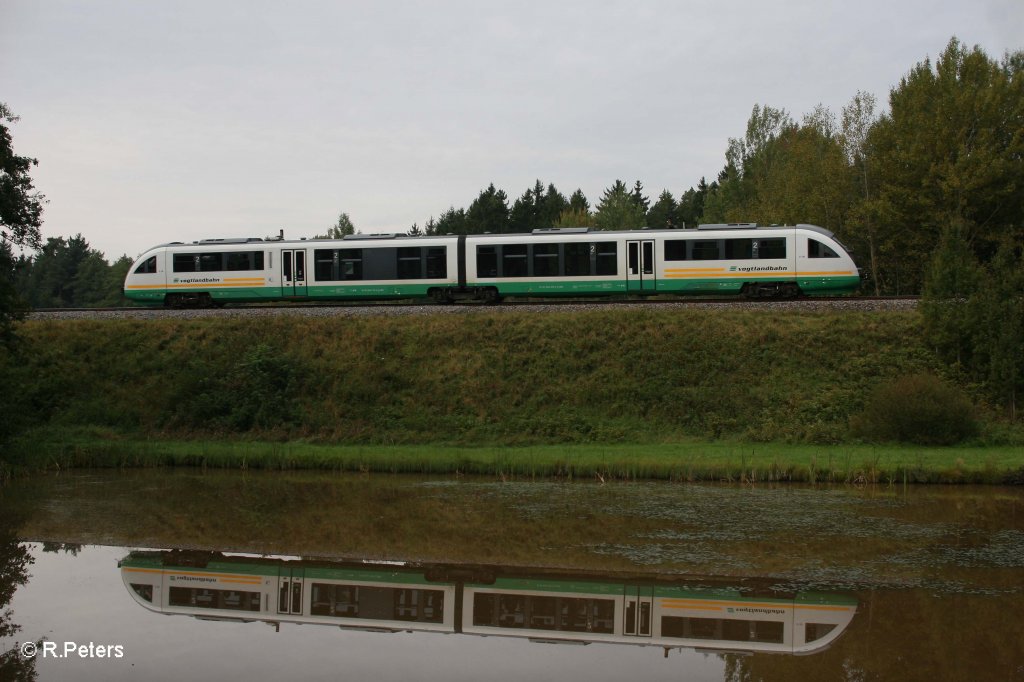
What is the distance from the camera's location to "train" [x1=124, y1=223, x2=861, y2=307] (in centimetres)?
3036

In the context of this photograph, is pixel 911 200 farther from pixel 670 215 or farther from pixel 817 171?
pixel 670 215

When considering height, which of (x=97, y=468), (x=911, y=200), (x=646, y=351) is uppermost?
(x=911, y=200)

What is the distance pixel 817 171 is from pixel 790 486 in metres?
31.7

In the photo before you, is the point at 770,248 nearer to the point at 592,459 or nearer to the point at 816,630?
the point at 592,459

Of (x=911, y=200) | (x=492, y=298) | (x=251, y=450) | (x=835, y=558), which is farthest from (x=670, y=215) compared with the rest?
(x=835, y=558)

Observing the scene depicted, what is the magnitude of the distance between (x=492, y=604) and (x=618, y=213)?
7762cm

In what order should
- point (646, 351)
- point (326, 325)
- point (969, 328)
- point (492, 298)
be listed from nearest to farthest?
1. point (969, 328)
2. point (646, 351)
3. point (326, 325)
4. point (492, 298)

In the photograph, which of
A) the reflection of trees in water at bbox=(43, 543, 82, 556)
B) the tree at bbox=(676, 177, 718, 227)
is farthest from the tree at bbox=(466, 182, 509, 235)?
the reflection of trees in water at bbox=(43, 543, 82, 556)

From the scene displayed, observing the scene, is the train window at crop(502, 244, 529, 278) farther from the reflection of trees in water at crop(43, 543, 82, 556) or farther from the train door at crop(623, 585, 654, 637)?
the train door at crop(623, 585, 654, 637)

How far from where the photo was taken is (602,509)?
1673 cm

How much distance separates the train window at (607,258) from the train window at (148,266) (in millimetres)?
16550

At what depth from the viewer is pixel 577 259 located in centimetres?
3123

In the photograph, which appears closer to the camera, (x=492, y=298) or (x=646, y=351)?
(x=646, y=351)

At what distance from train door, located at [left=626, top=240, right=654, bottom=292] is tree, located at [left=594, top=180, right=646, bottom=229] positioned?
175ft
